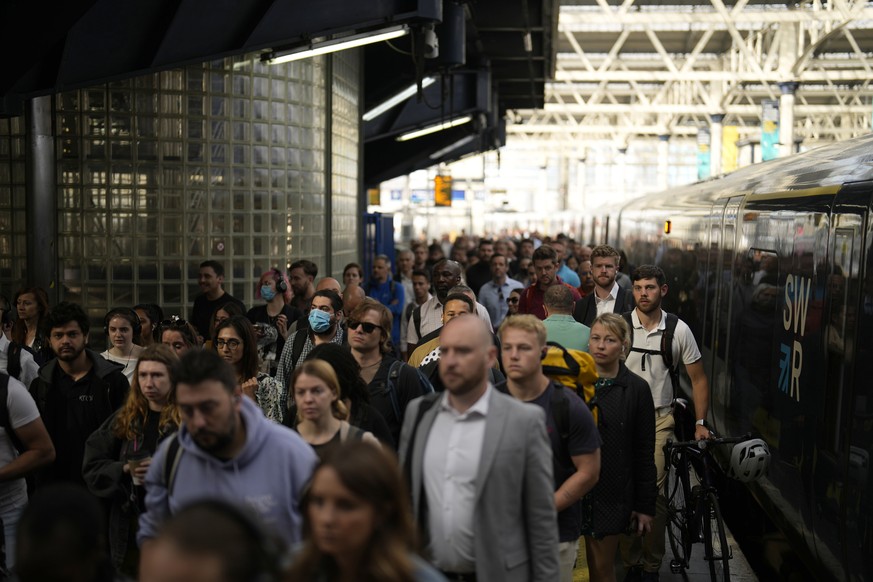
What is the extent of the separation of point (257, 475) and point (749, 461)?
14.1ft

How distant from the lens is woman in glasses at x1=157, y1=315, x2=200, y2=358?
7316 millimetres

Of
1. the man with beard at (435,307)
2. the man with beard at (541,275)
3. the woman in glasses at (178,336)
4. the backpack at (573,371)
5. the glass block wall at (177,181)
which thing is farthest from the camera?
the glass block wall at (177,181)

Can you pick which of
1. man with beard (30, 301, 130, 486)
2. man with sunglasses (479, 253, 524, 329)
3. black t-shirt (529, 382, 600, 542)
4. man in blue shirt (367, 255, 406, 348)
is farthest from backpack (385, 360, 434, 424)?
man in blue shirt (367, 255, 406, 348)

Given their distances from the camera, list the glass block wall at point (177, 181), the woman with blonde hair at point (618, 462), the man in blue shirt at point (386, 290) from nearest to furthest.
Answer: the woman with blonde hair at point (618, 462) < the glass block wall at point (177, 181) < the man in blue shirt at point (386, 290)

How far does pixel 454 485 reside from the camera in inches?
171

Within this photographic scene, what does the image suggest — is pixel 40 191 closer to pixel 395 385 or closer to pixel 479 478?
pixel 395 385

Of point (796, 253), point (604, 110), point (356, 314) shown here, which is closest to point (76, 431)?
point (356, 314)

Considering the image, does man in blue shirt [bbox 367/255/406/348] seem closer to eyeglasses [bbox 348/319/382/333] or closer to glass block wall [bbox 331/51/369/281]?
glass block wall [bbox 331/51/369/281]

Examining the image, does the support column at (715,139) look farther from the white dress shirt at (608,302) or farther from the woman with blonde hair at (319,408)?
the woman with blonde hair at (319,408)

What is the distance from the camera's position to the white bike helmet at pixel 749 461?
7.66 m

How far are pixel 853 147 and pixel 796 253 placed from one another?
86cm

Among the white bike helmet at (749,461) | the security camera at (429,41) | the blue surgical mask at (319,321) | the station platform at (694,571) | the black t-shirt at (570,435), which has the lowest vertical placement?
the station platform at (694,571)

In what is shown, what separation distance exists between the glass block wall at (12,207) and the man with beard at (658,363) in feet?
20.4

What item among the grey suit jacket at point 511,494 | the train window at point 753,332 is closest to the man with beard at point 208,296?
the train window at point 753,332
